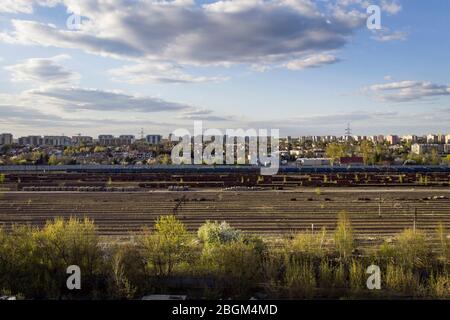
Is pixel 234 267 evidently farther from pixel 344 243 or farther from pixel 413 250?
pixel 413 250

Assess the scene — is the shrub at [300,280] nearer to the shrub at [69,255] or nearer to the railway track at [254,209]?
the shrub at [69,255]

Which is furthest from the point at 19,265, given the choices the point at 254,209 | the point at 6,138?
the point at 6,138

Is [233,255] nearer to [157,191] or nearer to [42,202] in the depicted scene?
[42,202]

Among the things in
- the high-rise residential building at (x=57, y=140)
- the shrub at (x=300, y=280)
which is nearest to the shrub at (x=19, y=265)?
the shrub at (x=300, y=280)

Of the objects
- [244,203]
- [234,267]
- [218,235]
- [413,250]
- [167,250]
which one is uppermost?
[218,235]

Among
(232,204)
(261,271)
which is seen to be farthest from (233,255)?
(232,204)
